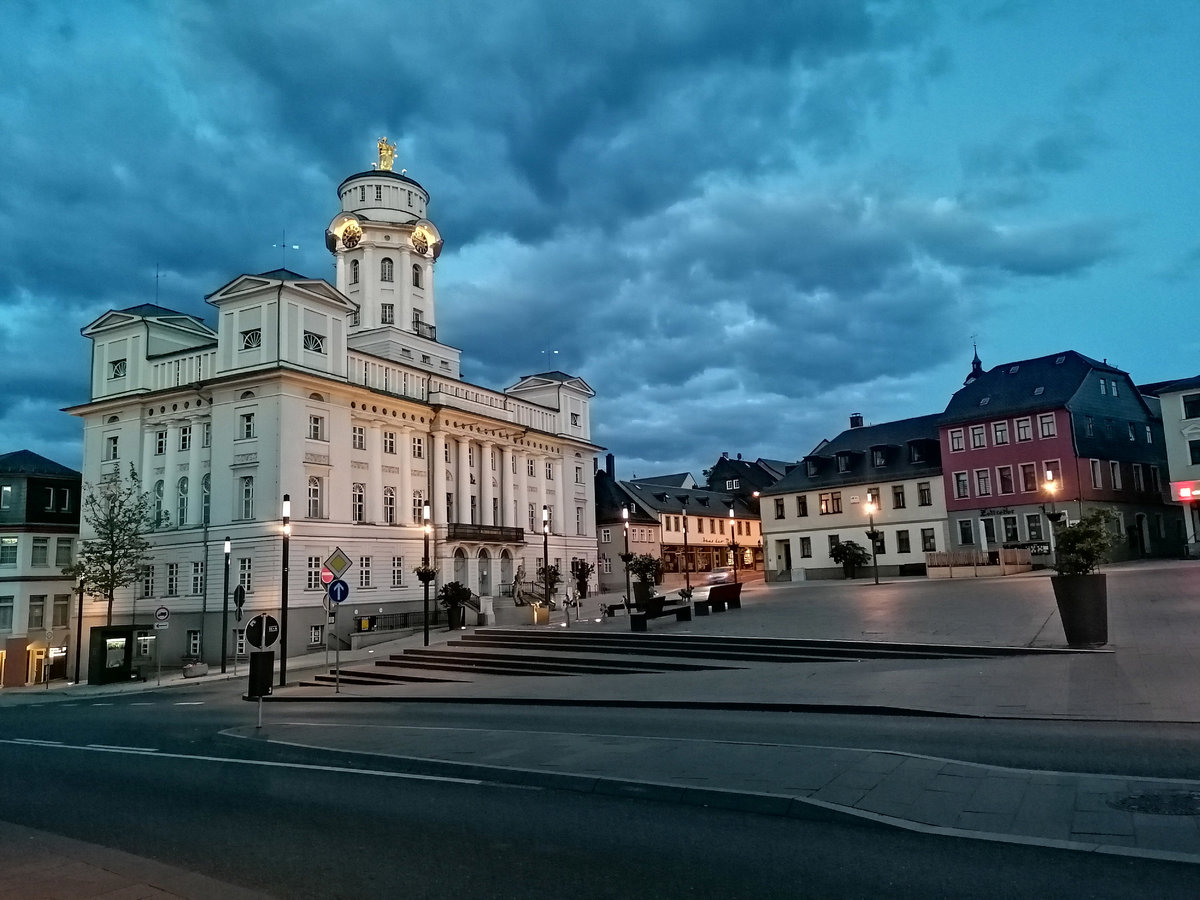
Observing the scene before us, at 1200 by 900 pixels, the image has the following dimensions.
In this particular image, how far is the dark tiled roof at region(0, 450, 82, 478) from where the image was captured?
56.3m

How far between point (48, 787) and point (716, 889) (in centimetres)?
974

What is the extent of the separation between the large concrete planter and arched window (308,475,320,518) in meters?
39.4

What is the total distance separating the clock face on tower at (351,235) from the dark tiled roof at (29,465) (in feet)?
82.2

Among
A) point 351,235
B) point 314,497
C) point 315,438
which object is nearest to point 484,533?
point 314,497

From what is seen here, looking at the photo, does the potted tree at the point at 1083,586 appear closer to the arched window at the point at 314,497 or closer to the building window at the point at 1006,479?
the building window at the point at 1006,479

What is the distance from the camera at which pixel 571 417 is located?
7406 cm

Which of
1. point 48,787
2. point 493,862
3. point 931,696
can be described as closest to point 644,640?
point 931,696

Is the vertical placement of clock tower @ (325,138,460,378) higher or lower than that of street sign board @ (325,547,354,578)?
higher

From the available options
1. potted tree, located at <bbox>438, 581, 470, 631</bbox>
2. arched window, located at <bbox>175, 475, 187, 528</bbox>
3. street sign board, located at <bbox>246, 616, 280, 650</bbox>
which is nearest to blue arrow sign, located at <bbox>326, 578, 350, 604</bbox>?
street sign board, located at <bbox>246, 616, 280, 650</bbox>

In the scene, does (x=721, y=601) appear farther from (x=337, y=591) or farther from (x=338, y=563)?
(x=337, y=591)

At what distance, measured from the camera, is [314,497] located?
158ft

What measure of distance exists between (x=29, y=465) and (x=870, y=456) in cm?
5925

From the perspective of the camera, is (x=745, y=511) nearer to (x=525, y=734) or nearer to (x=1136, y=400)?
(x=1136, y=400)

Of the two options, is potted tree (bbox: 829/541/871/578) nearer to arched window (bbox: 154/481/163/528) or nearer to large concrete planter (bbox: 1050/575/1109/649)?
large concrete planter (bbox: 1050/575/1109/649)
